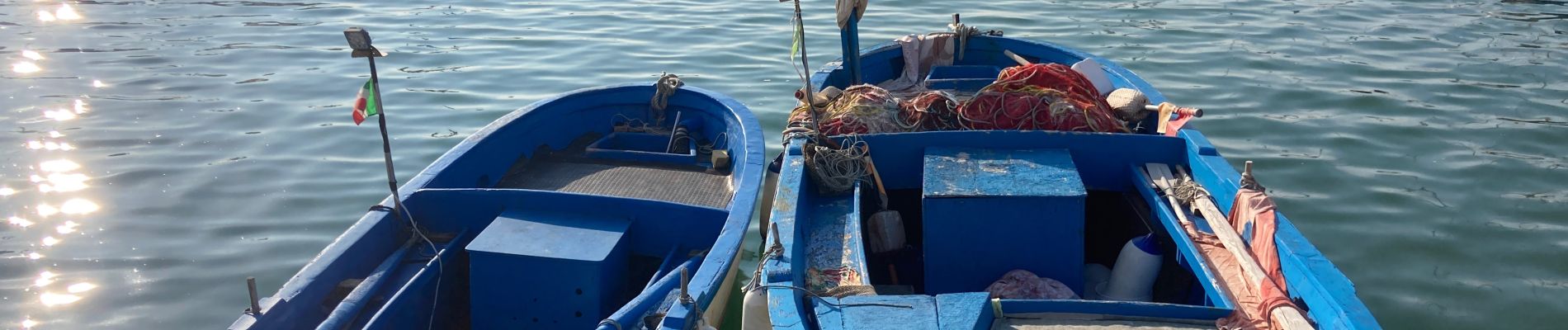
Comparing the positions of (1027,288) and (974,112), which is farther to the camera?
(974,112)

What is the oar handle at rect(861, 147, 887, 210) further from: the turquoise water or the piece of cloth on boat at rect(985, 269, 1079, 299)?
the turquoise water

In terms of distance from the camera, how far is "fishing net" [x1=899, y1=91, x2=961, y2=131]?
586cm

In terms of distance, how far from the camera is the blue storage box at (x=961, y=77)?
24.5 feet

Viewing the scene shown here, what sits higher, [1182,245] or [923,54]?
[923,54]

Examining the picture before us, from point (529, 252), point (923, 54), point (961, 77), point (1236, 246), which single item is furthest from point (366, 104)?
point (923, 54)

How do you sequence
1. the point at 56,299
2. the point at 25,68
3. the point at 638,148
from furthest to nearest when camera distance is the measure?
the point at 25,68
the point at 638,148
the point at 56,299

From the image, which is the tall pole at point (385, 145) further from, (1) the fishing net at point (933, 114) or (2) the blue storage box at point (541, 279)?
(1) the fishing net at point (933, 114)

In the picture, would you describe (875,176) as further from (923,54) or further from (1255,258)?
(923,54)

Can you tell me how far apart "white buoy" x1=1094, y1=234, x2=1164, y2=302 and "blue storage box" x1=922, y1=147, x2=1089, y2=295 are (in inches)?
10.1

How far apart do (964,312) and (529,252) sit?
226cm

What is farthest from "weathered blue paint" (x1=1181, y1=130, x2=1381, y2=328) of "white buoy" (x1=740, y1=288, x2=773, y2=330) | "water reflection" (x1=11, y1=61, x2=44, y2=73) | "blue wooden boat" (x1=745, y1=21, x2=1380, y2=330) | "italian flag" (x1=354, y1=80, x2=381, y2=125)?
"water reflection" (x1=11, y1=61, x2=44, y2=73)

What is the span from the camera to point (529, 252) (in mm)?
4961

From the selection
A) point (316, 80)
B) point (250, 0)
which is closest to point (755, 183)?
point (316, 80)

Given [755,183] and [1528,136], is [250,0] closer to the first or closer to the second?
[755,183]
